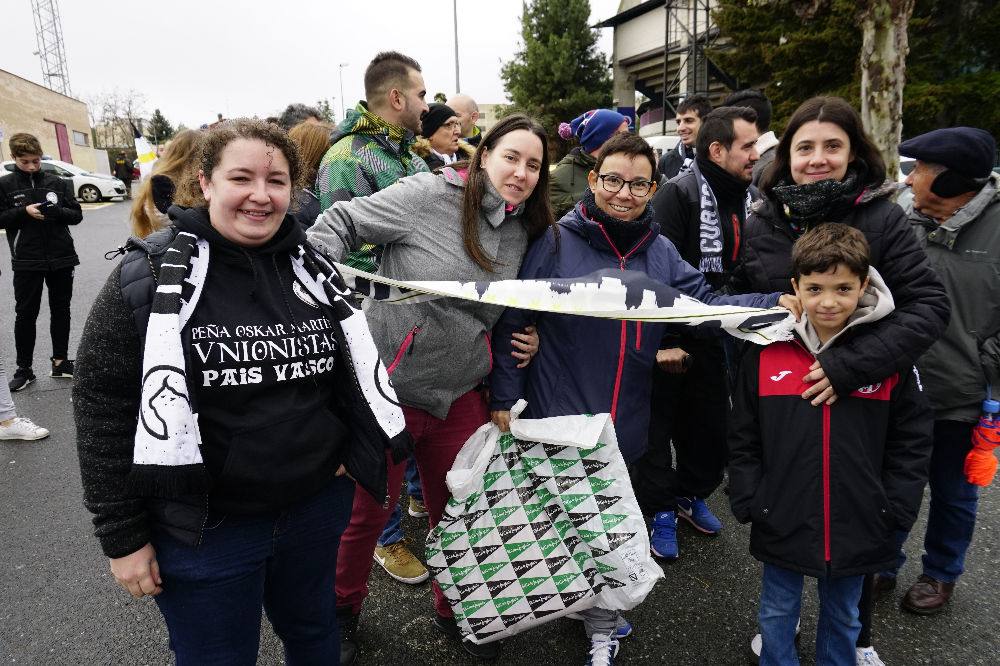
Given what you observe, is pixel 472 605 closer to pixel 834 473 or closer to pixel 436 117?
pixel 834 473

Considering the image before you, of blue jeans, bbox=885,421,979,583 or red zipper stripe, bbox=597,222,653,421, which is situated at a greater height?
red zipper stripe, bbox=597,222,653,421

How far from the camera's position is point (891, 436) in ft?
6.86

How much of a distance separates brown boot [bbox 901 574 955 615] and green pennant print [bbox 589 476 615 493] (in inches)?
64.2

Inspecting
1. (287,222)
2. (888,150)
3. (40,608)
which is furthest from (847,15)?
(40,608)

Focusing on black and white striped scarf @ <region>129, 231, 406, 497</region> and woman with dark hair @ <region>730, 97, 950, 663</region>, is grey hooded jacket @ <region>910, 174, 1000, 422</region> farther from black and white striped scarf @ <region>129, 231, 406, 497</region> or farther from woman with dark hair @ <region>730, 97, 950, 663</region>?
black and white striped scarf @ <region>129, 231, 406, 497</region>

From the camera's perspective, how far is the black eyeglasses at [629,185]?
2.26 m

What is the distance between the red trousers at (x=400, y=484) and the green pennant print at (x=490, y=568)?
35cm

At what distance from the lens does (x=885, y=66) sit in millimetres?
7531

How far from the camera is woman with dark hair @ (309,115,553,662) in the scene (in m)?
2.16

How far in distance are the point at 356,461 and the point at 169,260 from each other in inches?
30.2

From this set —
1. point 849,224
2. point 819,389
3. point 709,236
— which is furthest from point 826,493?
point 709,236

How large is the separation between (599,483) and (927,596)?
172cm

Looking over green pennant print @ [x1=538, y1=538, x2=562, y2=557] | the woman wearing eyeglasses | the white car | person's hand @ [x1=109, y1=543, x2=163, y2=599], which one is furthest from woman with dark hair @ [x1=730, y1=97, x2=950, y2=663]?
the white car

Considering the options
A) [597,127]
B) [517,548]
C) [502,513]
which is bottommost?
[517,548]
